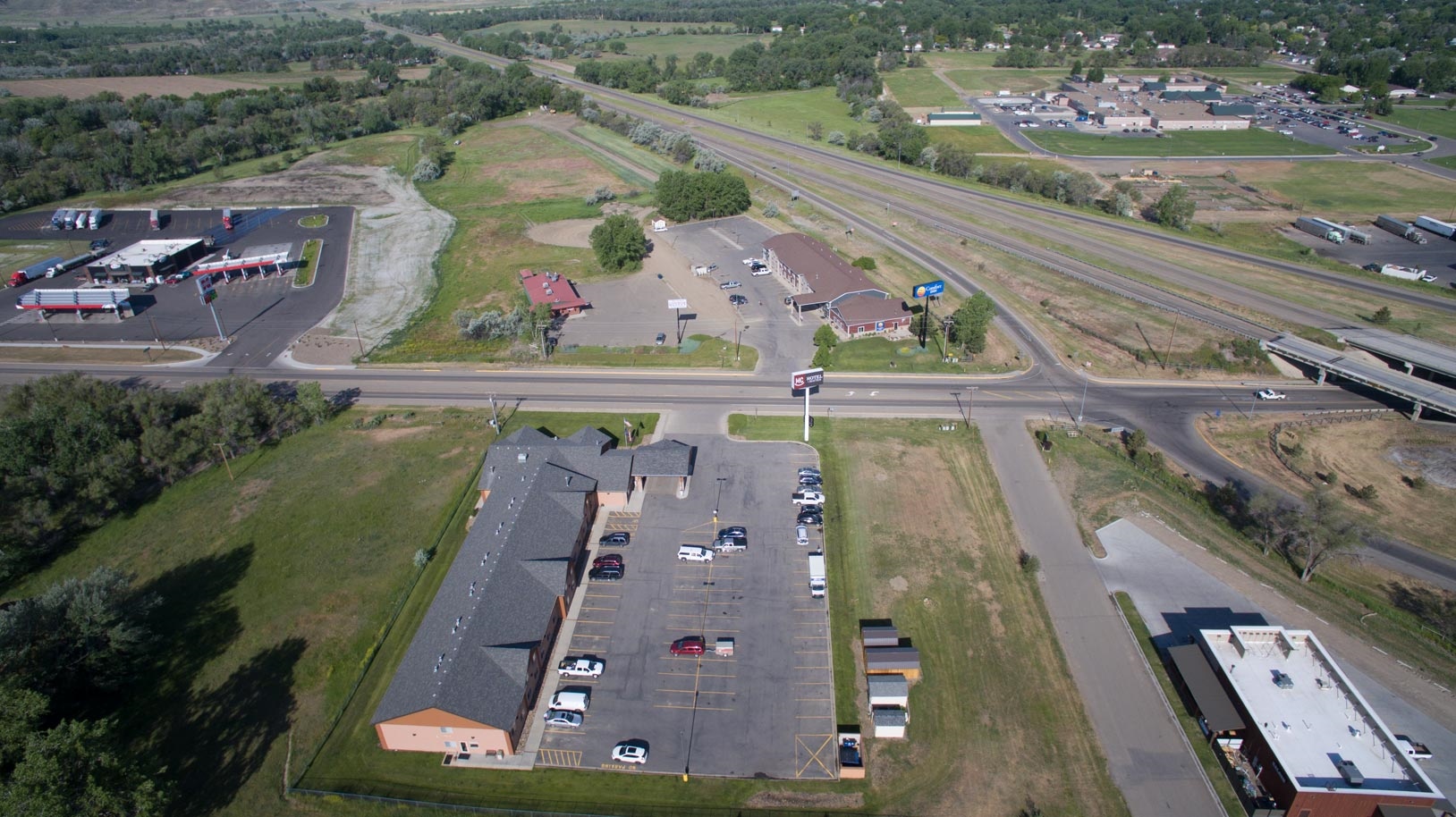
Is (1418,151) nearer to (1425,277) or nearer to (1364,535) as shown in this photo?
(1425,277)

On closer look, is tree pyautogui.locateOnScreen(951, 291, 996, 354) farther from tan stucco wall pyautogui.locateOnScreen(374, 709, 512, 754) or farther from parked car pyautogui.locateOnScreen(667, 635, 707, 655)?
tan stucco wall pyautogui.locateOnScreen(374, 709, 512, 754)

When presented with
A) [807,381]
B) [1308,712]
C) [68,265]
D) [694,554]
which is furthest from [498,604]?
[68,265]

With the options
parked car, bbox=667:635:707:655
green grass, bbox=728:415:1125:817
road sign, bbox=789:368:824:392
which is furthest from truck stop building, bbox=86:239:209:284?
parked car, bbox=667:635:707:655

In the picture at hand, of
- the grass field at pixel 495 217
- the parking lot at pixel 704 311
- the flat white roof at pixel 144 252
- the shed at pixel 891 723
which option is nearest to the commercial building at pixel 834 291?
the parking lot at pixel 704 311

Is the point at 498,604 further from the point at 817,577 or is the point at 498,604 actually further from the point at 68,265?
the point at 68,265

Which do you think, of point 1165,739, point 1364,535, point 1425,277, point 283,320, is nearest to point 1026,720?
point 1165,739
